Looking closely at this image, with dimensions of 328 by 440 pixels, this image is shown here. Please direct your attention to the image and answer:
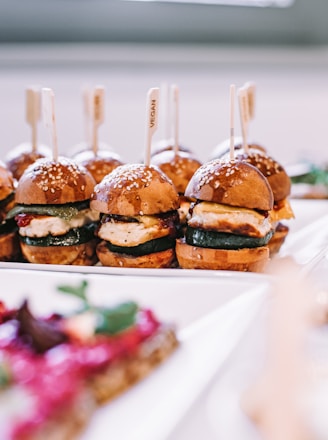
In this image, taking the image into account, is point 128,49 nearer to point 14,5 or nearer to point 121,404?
point 14,5

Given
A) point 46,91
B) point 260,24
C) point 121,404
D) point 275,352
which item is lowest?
point 121,404

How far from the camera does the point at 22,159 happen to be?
2754mm

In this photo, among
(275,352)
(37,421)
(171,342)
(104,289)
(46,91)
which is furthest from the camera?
(46,91)

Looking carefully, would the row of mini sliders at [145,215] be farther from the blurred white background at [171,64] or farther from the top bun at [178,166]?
the blurred white background at [171,64]

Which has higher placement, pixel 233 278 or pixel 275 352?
pixel 275 352

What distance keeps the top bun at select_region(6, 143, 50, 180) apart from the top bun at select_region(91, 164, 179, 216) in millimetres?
585

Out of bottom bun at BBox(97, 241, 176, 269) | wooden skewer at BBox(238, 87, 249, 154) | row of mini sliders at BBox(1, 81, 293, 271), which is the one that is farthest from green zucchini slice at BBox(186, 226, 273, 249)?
wooden skewer at BBox(238, 87, 249, 154)

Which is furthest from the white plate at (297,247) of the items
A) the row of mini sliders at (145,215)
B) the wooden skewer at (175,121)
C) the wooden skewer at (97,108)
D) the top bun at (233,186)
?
the wooden skewer at (97,108)

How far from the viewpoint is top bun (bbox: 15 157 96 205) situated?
2.19 m

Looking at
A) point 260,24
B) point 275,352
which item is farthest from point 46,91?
point 260,24

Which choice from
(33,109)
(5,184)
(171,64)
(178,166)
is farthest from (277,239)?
(171,64)

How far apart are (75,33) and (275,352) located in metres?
4.79

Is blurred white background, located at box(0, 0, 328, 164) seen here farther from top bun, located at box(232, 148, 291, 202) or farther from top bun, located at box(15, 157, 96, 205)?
top bun, located at box(15, 157, 96, 205)

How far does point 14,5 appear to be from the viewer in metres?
5.10
